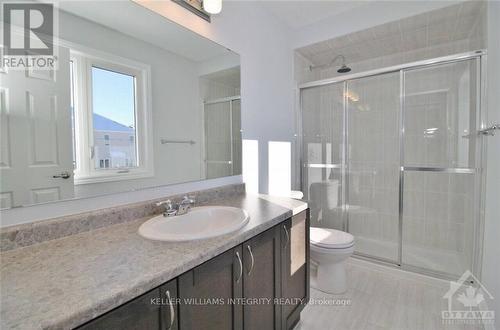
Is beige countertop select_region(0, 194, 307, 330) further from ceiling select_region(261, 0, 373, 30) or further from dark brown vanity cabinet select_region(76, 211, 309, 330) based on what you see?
ceiling select_region(261, 0, 373, 30)

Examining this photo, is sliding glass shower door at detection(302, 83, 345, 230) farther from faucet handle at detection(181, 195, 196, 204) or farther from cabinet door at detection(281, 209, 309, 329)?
faucet handle at detection(181, 195, 196, 204)

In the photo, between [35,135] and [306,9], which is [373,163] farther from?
[35,135]

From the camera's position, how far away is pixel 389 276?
2.18 metres

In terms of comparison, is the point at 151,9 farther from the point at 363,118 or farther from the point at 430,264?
the point at 430,264

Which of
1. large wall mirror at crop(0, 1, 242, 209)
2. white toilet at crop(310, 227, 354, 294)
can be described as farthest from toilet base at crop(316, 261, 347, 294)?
large wall mirror at crop(0, 1, 242, 209)

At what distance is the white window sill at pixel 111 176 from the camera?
1.00m

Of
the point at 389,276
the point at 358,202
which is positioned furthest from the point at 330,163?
the point at 389,276

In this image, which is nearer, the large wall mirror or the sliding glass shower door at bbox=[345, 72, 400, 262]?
the large wall mirror

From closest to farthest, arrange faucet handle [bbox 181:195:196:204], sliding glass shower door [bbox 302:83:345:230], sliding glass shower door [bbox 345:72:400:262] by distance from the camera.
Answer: faucet handle [bbox 181:195:196:204] < sliding glass shower door [bbox 345:72:400:262] < sliding glass shower door [bbox 302:83:345:230]

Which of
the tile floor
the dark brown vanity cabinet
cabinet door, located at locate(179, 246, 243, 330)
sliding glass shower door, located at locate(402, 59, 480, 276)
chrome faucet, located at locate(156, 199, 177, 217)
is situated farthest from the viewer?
sliding glass shower door, located at locate(402, 59, 480, 276)

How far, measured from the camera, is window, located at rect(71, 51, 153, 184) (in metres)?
1.00

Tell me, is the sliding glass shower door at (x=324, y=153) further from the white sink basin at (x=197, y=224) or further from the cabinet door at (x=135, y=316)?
the cabinet door at (x=135, y=316)

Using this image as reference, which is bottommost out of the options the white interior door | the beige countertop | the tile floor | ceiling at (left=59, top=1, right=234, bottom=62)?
the tile floor

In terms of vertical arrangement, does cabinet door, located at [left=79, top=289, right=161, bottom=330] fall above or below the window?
below
